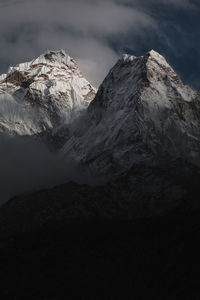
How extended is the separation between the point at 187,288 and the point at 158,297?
8.05 metres

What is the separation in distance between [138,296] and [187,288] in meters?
13.5

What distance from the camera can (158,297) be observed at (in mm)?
196625

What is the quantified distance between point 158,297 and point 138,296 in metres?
5.91

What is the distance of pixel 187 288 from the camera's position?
645 feet

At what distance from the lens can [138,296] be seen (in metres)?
200
